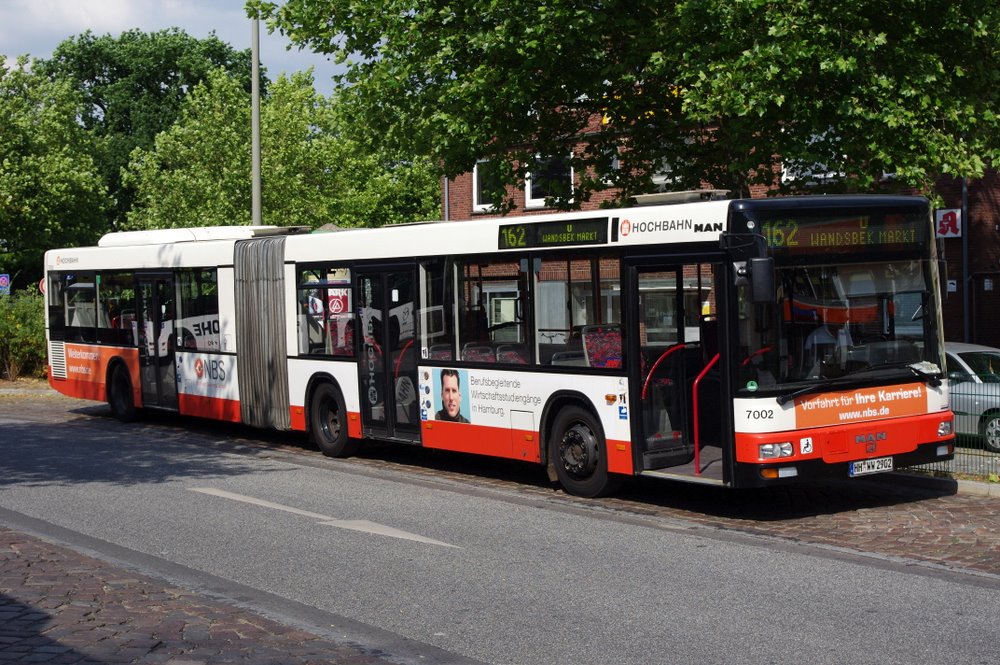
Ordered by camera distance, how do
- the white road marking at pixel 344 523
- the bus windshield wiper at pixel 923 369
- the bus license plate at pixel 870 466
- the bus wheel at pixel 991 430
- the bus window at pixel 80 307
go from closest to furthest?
the white road marking at pixel 344 523 → the bus license plate at pixel 870 466 → the bus windshield wiper at pixel 923 369 → the bus wheel at pixel 991 430 → the bus window at pixel 80 307

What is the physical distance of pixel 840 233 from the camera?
11.2 meters

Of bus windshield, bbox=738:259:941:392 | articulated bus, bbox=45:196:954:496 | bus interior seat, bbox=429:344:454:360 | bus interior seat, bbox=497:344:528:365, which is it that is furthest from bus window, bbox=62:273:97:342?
bus windshield, bbox=738:259:941:392

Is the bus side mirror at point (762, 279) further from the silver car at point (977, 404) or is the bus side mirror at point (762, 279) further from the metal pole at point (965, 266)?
the metal pole at point (965, 266)

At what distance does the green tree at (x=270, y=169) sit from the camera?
141ft

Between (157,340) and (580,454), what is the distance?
31.6ft

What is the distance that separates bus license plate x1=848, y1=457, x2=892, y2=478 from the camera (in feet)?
36.4

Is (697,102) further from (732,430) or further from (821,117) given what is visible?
(732,430)

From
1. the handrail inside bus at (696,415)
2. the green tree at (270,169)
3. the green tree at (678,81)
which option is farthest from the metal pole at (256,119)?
the green tree at (270,169)

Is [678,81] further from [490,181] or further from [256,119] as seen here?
[256,119]

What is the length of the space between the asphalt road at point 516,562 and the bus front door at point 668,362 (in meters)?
0.60

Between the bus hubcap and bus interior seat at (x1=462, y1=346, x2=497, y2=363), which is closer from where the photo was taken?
the bus hubcap

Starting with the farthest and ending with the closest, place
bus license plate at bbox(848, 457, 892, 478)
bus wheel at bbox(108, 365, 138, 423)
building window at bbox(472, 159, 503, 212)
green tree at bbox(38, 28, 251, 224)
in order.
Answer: green tree at bbox(38, 28, 251, 224) → bus wheel at bbox(108, 365, 138, 423) → building window at bbox(472, 159, 503, 212) → bus license plate at bbox(848, 457, 892, 478)

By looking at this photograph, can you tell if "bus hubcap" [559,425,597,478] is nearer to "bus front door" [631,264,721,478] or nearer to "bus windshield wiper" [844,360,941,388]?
"bus front door" [631,264,721,478]

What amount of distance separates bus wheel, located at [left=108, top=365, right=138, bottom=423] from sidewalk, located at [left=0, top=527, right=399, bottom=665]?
12557 mm
